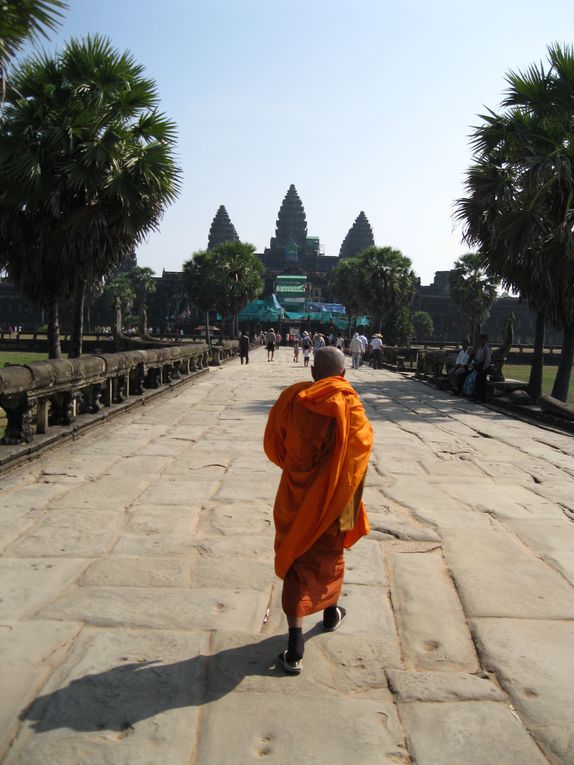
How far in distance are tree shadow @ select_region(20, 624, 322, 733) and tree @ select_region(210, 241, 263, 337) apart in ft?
143

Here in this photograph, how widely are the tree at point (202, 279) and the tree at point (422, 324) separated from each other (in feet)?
128

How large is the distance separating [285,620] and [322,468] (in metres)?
0.77

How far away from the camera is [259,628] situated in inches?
120

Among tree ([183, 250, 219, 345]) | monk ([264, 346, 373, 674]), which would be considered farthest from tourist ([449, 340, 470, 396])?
tree ([183, 250, 219, 345])

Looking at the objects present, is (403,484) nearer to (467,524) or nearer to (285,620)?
(467,524)

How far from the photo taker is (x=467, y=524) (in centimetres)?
470

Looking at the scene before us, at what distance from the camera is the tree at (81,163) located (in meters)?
11.1

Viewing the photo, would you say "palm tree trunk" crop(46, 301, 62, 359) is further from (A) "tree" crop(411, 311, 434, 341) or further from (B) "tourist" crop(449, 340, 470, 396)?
(A) "tree" crop(411, 311, 434, 341)

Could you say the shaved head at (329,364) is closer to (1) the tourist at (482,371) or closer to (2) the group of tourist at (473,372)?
(2) the group of tourist at (473,372)

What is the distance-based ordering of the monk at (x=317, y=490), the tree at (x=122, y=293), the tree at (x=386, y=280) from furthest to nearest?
the tree at (x=122, y=293)
the tree at (x=386, y=280)
the monk at (x=317, y=490)

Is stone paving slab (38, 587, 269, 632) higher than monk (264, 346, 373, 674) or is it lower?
lower

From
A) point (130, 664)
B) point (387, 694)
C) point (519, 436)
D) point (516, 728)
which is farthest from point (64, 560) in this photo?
point (519, 436)

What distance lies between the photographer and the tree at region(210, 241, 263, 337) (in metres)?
45.9

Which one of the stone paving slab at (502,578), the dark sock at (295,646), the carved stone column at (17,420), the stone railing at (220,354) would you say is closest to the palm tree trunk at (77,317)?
the carved stone column at (17,420)
